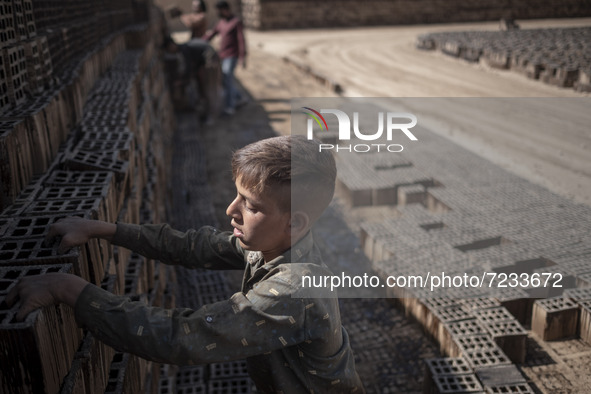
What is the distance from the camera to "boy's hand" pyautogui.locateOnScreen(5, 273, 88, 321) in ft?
5.44

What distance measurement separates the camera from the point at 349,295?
4750 millimetres

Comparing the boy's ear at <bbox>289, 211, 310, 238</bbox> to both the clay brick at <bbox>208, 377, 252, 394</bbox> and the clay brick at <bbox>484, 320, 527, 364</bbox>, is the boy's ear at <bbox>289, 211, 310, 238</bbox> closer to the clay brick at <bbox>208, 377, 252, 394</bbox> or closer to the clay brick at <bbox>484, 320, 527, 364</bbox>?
the clay brick at <bbox>208, 377, 252, 394</bbox>

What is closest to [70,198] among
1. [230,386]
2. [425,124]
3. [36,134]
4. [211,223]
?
[36,134]

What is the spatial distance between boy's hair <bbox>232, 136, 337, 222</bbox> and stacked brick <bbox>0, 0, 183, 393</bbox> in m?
0.71

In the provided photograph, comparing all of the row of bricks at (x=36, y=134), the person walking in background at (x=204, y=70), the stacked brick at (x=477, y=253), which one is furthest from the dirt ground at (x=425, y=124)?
the row of bricks at (x=36, y=134)

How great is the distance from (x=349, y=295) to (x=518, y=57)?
37.2 ft

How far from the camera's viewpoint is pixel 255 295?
1.92m

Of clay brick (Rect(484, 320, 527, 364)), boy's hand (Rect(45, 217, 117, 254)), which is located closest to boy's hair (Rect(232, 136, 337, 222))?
boy's hand (Rect(45, 217, 117, 254))

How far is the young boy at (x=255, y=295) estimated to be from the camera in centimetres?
175

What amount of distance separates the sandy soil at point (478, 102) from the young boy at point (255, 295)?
17.2 feet

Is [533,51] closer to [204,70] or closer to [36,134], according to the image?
[204,70]

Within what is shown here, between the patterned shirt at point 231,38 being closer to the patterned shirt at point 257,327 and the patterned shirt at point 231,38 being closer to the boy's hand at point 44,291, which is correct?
the patterned shirt at point 257,327

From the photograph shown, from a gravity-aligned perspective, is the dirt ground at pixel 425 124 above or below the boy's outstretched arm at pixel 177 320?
below

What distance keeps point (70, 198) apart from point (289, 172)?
44.8 inches
